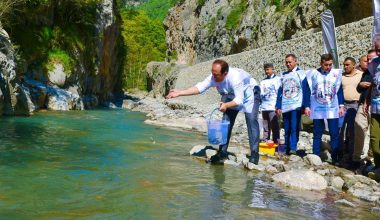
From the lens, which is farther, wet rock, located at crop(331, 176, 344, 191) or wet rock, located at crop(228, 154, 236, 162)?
wet rock, located at crop(228, 154, 236, 162)

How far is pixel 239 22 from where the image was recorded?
37438mm

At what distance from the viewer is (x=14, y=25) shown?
20.5 meters

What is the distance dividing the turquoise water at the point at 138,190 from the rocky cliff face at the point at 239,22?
63.1ft

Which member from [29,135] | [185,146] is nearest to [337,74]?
[185,146]

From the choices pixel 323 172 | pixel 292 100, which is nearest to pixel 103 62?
pixel 292 100

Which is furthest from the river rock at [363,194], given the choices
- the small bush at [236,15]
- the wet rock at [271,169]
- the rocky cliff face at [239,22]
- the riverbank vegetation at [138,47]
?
the riverbank vegetation at [138,47]

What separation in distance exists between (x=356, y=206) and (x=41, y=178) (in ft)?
10.5

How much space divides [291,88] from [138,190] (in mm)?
3604

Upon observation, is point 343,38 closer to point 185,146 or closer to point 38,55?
point 185,146

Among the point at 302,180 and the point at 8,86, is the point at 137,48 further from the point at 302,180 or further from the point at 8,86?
the point at 302,180

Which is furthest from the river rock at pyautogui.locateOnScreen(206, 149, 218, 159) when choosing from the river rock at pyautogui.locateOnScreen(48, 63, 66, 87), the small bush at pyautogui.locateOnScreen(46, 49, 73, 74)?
the small bush at pyautogui.locateOnScreen(46, 49, 73, 74)

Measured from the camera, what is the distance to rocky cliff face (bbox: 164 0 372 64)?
965 inches

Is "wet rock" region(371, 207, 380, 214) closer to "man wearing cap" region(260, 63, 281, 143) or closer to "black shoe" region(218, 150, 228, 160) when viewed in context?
"black shoe" region(218, 150, 228, 160)

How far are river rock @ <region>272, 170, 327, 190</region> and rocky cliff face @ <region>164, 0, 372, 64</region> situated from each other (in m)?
19.0
